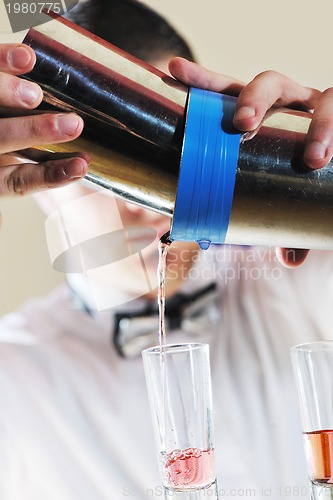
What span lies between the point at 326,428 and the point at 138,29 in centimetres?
Answer: 116

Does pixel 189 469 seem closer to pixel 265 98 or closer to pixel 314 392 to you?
pixel 314 392

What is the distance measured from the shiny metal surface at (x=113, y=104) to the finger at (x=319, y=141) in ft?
0.46

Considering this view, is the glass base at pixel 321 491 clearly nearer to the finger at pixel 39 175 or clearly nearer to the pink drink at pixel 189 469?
the pink drink at pixel 189 469

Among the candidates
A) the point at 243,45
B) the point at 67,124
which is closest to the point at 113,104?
the point at 67,124

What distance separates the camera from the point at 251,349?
2.04 metres

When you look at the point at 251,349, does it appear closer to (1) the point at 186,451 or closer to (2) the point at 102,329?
(2) the point at 102,329

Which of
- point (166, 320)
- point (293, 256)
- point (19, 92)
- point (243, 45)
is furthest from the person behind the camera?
point (243, 45)

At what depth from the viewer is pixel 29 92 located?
0.70 m

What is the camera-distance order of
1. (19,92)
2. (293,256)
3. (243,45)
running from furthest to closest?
(243,45) < (293,256) < (19,92)

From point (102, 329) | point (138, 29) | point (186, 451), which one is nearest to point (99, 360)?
point (102, 329)

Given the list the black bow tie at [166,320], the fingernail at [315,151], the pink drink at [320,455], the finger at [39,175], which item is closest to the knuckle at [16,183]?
the finger at [39,175]

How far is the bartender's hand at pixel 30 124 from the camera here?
0.71 m

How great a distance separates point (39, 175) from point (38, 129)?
9 centimetres

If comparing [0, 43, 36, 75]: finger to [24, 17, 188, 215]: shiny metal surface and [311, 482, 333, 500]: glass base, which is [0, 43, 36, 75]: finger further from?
[311, 482, 333, 500]: glass base
